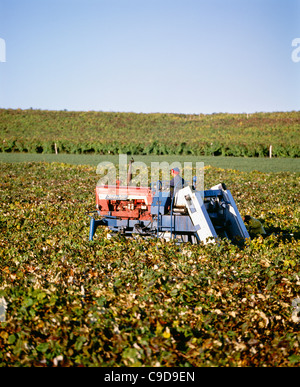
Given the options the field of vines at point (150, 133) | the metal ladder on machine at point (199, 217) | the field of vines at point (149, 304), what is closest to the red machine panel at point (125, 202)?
the metal ladder on machine at point (199, 217)

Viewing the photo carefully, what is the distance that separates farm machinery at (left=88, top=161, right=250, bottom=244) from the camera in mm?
6926

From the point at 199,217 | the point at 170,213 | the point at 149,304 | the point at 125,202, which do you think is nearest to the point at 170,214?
the point at 170,213

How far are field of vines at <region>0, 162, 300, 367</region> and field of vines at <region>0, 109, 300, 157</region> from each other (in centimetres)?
3807

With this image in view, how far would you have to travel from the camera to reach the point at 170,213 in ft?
24.0

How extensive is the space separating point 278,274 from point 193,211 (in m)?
2.35

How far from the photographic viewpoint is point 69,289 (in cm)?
433

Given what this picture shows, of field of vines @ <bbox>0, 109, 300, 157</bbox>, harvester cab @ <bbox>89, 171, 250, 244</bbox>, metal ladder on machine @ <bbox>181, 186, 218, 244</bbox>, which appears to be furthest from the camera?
field of vines @ <bbox>0, 109, 300, 157</bbox>

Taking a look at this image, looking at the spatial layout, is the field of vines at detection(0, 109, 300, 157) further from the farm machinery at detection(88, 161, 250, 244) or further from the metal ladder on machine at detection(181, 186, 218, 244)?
the metal ladder on machine at detection(181, 186, 218, 244)

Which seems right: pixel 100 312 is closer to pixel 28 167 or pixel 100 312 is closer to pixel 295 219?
pixel 295 219

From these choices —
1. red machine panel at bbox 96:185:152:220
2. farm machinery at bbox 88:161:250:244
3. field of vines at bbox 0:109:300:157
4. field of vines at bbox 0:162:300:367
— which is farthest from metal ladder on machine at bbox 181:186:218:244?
field of vines at bbox 0:109:300:157

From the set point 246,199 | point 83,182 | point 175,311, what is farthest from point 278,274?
point 83,182

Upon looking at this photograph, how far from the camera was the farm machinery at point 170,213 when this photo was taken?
693 centimetres

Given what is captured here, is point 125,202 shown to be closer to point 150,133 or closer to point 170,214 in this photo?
point 170,214
